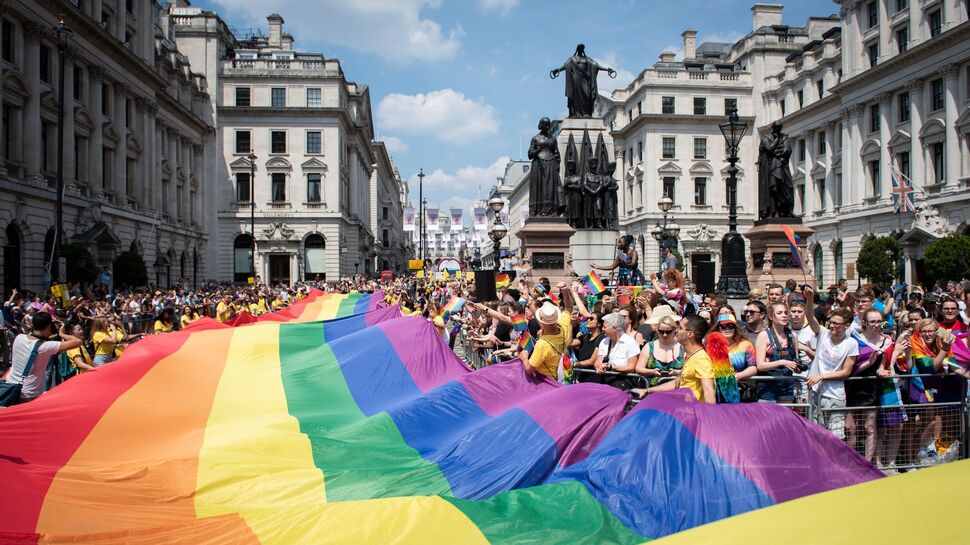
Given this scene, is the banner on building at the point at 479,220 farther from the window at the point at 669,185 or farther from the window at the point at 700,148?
the window at the point at 700,148

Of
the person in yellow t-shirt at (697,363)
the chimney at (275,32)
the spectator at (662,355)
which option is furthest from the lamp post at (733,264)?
the chimney at (275,32)

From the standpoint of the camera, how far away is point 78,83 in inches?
1428

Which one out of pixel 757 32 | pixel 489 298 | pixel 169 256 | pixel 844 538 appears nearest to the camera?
pixel 844 538

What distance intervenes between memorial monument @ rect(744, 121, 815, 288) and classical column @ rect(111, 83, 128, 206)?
33633 mm

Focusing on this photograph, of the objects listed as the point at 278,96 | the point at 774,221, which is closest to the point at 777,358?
the point at 774,221

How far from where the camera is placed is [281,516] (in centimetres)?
454

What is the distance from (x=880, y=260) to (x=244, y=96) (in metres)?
48.7

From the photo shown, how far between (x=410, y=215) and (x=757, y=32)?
39.4m

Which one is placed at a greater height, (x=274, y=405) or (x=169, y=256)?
(x=169, y=256)

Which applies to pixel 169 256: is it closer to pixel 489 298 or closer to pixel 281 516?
pixel 489 298

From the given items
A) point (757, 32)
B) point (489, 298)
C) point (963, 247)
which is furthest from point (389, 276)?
point (757, 32)

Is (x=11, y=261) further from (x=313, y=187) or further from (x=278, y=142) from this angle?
(x=313, y=187)

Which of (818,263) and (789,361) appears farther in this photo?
→ (818,263)

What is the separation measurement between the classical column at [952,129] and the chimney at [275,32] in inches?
2321
